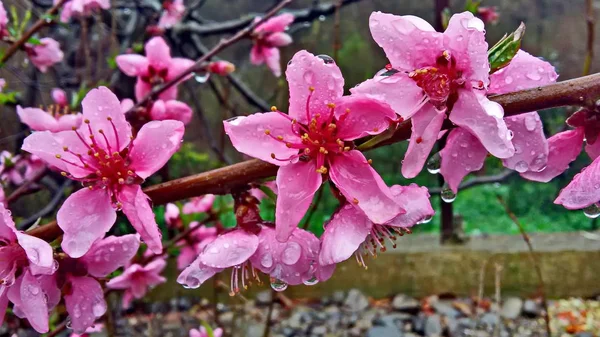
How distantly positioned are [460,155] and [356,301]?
83.0 inches

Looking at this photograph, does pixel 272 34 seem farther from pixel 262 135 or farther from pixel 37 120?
pixel 262 135

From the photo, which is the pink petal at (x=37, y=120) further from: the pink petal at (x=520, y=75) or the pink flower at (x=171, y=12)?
the pink flower at (x=171, y=12)

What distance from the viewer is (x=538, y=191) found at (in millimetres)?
2615

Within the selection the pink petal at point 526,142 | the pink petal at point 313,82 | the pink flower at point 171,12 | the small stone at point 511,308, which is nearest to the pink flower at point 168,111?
the pink petal at point 313,82

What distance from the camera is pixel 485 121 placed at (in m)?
0.41

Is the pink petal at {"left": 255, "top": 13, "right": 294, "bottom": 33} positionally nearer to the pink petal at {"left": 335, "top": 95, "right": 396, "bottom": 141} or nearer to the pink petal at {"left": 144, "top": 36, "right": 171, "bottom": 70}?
the pink petal at {"left": 144, "top": 36, "right": 171, "bottom": 70}

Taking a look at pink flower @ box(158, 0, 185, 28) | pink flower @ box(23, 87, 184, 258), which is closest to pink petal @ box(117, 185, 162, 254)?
pink flower @ box(23, 87, 184, 258)

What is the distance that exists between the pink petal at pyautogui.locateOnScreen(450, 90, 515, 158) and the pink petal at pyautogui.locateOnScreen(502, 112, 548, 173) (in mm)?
72

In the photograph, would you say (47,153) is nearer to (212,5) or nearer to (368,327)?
(368,327)

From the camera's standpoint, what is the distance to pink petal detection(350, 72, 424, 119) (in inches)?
16.6

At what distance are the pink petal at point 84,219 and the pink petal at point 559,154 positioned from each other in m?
0.41

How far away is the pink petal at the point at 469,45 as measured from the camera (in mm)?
404

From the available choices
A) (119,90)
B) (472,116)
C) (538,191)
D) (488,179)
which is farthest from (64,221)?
(538,191)

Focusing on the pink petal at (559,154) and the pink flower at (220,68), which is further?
the pink flower at (220,68)
